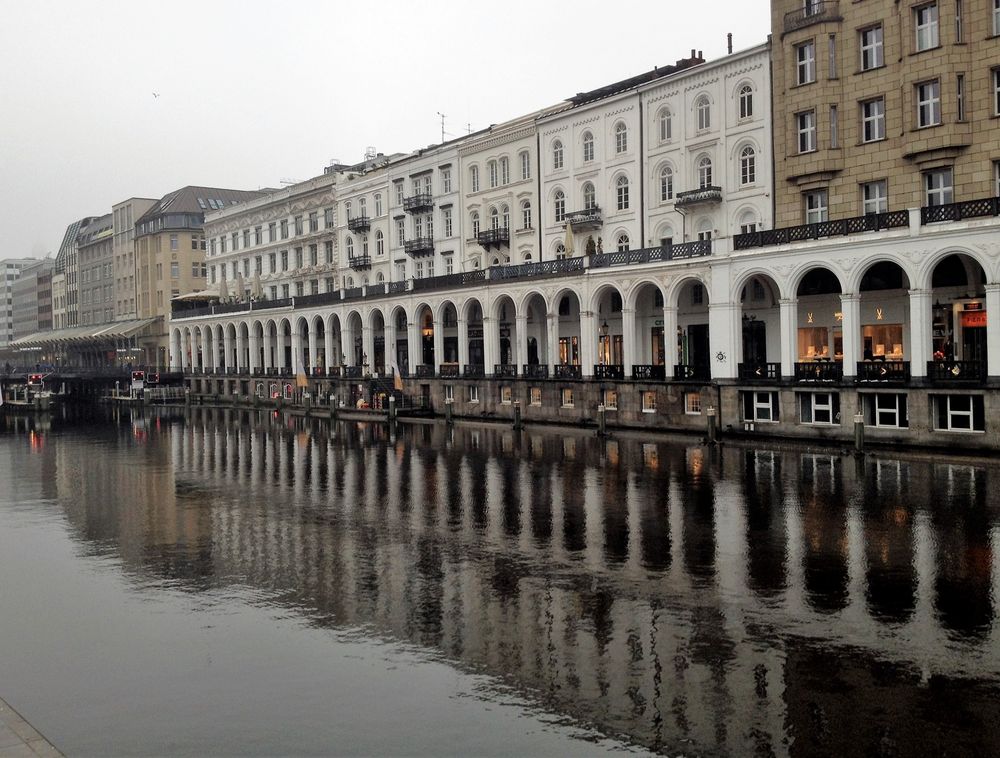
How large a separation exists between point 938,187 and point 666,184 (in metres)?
16.5

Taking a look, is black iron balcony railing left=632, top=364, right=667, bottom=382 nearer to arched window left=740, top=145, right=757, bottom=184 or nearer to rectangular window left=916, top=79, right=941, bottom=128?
arched window left=740, top=145, right=757, bottom=184

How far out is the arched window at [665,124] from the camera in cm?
5388

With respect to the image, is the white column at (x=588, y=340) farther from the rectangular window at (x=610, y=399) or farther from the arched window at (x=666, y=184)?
the arched window at (x=666, y=184)

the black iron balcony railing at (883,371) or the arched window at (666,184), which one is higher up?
Result: the arched window at (666,184)

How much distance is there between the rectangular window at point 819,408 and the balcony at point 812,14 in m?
18.0

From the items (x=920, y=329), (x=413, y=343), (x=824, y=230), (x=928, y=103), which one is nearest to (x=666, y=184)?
(x=824, y=230)

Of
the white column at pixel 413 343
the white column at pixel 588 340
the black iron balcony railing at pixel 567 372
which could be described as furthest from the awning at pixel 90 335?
the white column at pixel 588 340

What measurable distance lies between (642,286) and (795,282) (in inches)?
435

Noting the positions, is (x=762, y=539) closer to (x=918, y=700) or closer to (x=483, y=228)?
(x=918, y=700)

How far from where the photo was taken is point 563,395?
5406cm

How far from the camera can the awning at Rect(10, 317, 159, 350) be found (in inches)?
4564

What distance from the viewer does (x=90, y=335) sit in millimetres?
120062

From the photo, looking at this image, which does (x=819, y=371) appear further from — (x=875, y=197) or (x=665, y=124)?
(x=665, y=124)

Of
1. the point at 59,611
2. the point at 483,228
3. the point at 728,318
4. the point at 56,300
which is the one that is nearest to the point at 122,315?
the point at 56,300
